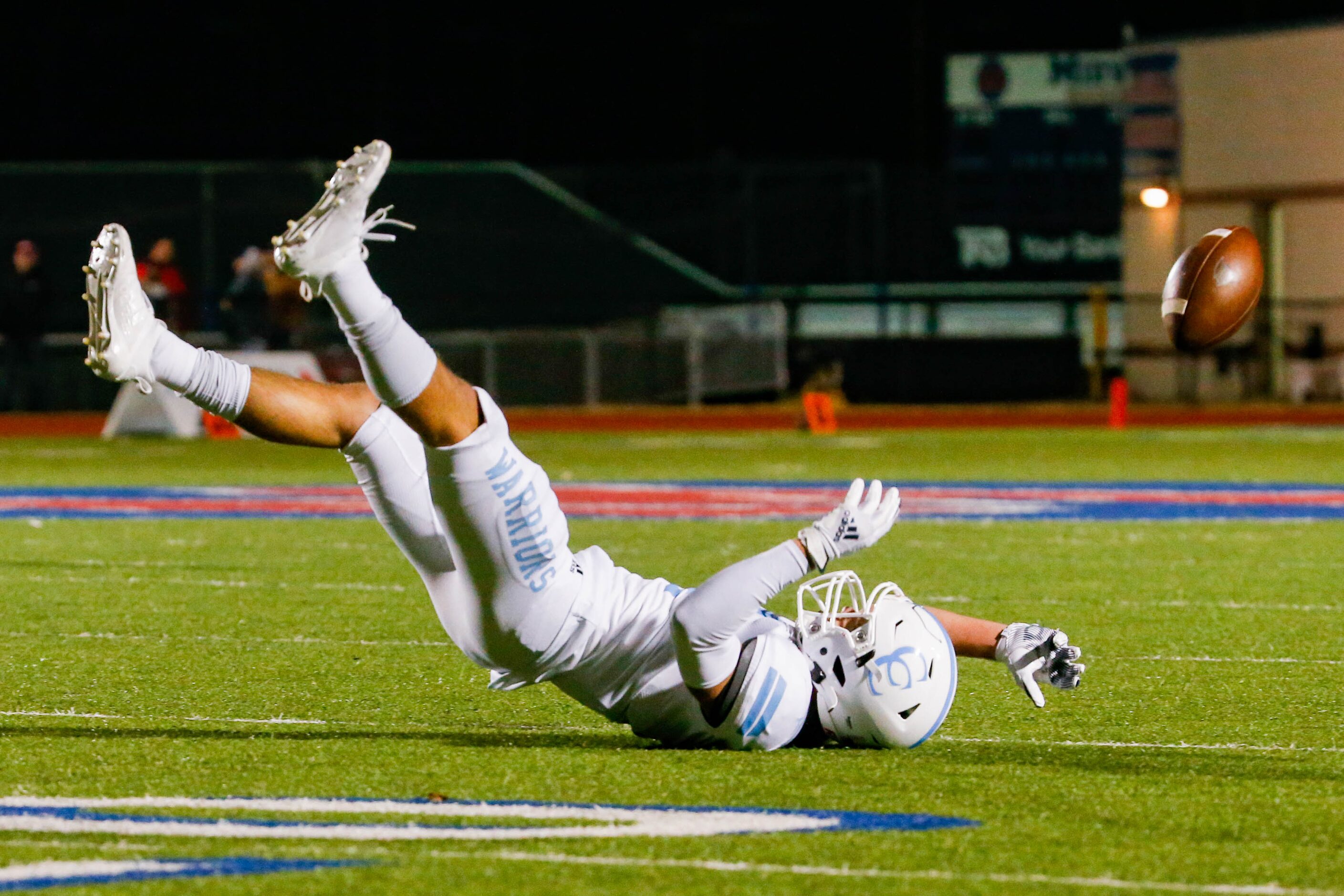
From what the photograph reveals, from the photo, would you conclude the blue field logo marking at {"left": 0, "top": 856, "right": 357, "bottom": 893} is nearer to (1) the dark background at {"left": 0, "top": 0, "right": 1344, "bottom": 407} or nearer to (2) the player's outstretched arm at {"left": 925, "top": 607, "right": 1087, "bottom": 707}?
(2) the player's outstretched arm at {"left": 925, "top": 607, "right": 1087, "bottom": 707}

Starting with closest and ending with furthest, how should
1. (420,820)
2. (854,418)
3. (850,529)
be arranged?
1. (420,820)
2. (850,529)
3. (854,418)

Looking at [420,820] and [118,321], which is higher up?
[118,321]

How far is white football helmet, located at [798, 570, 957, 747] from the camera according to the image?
4672 mm

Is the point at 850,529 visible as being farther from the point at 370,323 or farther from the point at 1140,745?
the point at 370,323

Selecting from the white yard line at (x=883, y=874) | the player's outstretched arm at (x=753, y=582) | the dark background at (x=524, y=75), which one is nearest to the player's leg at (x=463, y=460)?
the player's outstretched arm at (x=753, y=582)

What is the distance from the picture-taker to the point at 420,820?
13.0 feet

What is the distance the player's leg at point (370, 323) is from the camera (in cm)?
429

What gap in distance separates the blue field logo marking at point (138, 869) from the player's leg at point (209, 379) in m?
1.31

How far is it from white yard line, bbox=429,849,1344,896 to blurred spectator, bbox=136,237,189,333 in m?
15.9

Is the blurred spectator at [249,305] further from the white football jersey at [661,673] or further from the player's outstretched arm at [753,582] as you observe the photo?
the player's outstretched arm at [753,582]

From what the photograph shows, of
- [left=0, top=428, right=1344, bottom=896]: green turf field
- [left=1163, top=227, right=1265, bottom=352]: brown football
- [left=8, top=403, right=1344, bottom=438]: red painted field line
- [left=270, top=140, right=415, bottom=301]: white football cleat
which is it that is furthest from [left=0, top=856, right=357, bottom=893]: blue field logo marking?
Answer: [left=8, top=403, right=1344, bottom=438]: red painted field line

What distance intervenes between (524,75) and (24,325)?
1279 cm

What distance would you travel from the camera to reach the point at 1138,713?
539 centimetres

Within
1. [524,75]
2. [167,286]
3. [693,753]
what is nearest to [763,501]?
[693,753]
